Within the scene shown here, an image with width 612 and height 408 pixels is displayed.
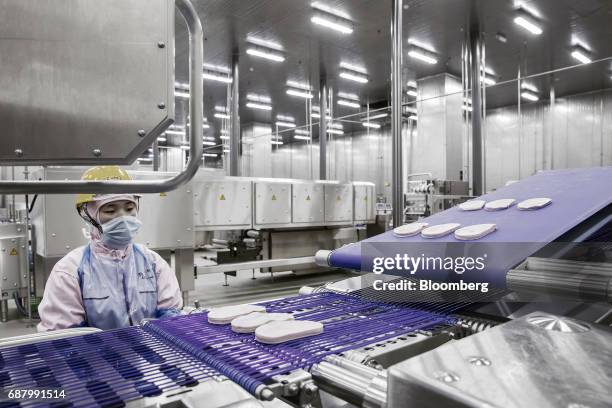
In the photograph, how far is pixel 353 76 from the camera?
10.3 metres

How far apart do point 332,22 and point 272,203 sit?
3.83m

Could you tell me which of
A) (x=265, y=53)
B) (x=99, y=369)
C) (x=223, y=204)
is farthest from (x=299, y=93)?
(x=99, y=369)

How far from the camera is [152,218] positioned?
14.3ft

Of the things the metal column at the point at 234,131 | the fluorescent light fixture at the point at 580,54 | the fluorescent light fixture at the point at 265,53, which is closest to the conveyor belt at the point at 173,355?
the metal column at the point at 234,131

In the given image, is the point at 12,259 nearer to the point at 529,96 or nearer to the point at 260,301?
the point at 260,301

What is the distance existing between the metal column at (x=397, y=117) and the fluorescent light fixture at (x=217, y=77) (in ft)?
27.0

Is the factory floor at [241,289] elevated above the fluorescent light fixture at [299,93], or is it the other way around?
the fluorescent light fixture at [299,93]

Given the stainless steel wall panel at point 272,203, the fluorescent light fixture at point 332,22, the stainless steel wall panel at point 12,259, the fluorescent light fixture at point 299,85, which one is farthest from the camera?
the fluorescent light fixture at point 299,85

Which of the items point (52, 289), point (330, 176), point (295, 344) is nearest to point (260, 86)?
point (330, 176)

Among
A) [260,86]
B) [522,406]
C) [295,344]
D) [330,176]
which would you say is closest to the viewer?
[522,406]

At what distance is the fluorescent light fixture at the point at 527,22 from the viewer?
705 centimetres

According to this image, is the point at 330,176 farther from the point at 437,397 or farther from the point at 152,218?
the point at 437,397

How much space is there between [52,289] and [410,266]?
5.15ft

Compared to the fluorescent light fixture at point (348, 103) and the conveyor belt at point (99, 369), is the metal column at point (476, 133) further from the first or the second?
the conveyor belt at point (99, 369)
